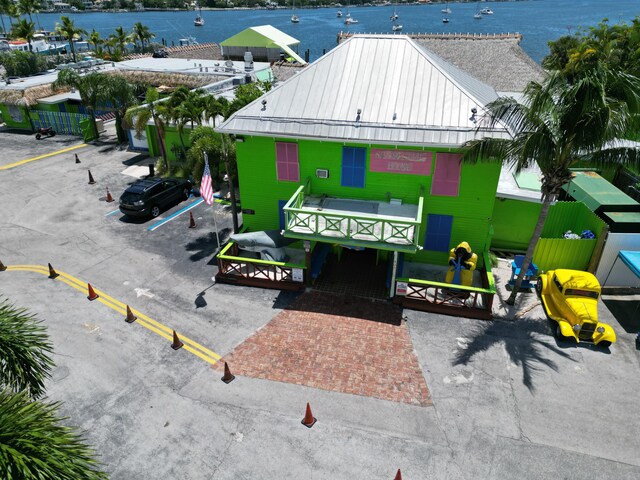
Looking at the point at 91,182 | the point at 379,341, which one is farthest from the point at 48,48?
the point at 379,341

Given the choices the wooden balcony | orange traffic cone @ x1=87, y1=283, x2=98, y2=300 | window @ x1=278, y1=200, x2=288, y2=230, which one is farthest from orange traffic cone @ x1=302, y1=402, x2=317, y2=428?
orange traffic cone @ x1=87, y1=283, x2=98, y2=300

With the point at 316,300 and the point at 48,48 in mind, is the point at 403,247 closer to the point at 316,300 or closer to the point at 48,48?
the point at 316,300

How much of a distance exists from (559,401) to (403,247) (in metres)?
7.28

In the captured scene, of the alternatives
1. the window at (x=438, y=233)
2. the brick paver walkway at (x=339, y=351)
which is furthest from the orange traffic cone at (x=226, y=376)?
the window at (x=438, y=233)

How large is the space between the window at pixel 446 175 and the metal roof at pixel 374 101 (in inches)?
44.9

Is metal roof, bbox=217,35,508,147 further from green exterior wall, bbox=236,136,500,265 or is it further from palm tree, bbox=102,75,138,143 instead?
palm tree, bbox=102,75,138,143

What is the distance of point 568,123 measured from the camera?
14.0 meters

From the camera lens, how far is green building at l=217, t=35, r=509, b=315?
17891 mm

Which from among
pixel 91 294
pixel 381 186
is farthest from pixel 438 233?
pixel 91 294

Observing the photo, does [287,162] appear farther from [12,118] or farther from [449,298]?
[12,118]

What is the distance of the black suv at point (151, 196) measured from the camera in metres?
24.7

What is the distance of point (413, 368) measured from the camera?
50.2 feet

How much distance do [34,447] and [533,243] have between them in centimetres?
1704

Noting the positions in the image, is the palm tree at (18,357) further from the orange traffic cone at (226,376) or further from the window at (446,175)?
the window at (446,175)
